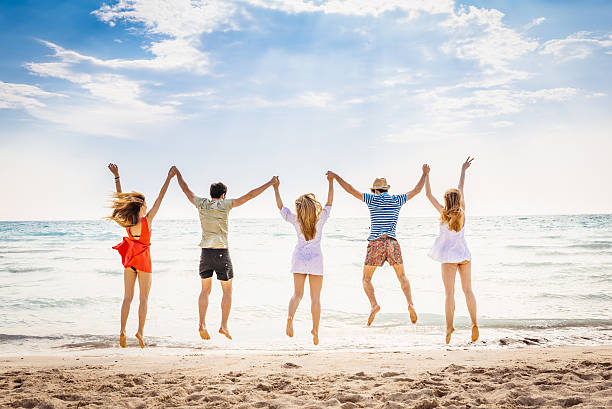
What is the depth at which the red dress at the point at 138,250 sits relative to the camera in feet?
22.4

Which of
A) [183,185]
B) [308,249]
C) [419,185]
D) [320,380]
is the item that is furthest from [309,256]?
[183,185]

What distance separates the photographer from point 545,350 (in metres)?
8.72

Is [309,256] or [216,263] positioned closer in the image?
[309,256]

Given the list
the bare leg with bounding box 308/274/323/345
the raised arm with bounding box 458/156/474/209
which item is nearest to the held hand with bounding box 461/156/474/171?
the raised arm with bounding box 458/156/474/209

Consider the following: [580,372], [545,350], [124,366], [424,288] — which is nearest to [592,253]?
[424,288]

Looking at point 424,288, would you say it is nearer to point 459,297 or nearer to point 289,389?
point 459,297

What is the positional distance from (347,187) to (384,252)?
3.75 feet

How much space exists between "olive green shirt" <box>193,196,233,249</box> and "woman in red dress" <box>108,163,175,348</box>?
677mm

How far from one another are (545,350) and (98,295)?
12634 mm

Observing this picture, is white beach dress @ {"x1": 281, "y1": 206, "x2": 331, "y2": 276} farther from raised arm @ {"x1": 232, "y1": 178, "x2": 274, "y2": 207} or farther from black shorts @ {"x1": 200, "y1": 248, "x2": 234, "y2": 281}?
black shorts @ {"x1": 200, "y1": 248, "x2": 234, "y2": 281}

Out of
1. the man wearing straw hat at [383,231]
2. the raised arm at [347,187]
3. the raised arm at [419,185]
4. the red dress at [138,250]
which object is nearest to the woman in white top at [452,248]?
the raised arm at [419,185]

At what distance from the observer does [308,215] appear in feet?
22.3

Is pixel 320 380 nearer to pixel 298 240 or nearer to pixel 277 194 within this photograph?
pixel 298 240

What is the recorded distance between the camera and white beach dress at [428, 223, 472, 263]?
705 cm
